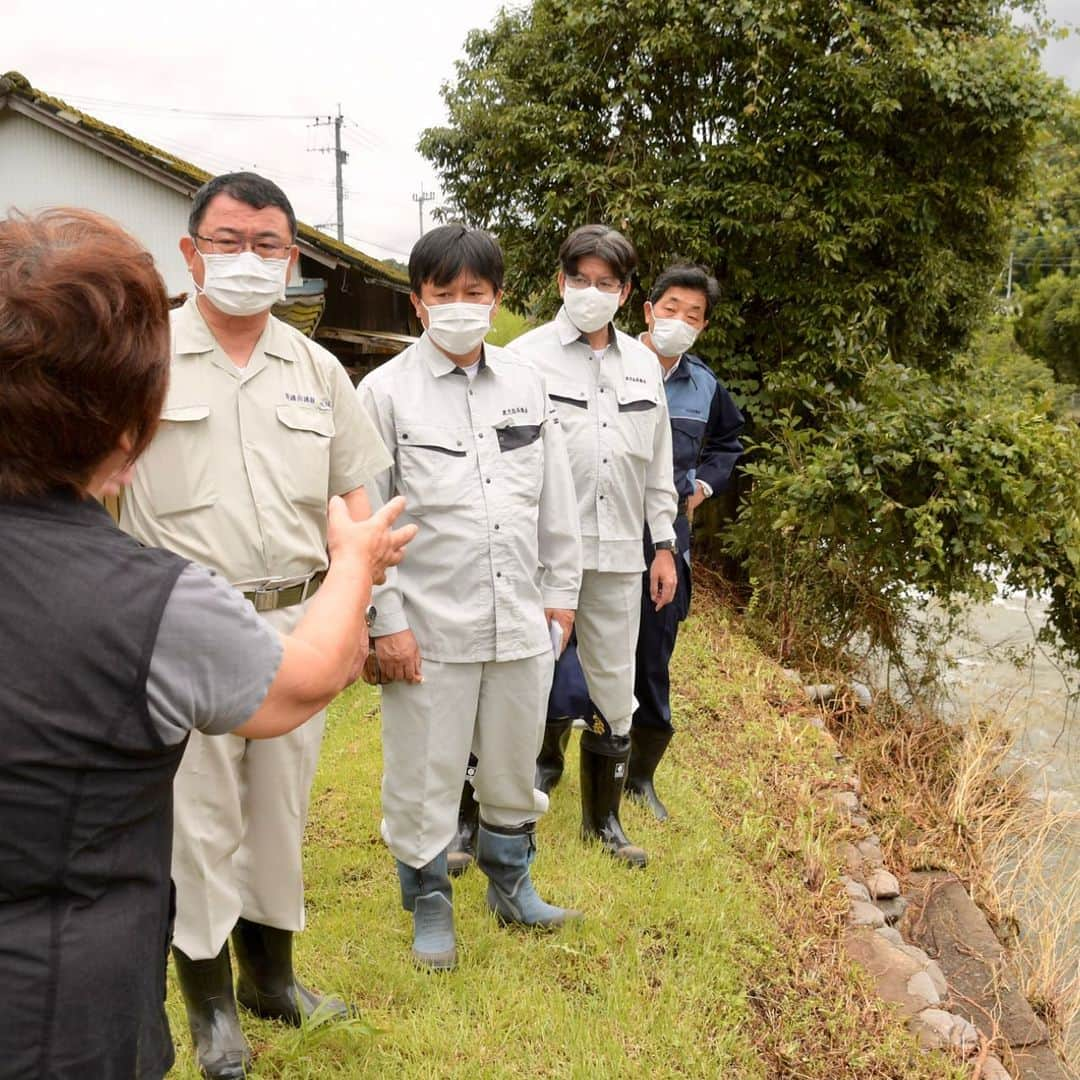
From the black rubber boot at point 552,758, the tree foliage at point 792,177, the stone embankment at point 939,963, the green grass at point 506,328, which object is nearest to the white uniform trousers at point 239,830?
the black rubber boot at point 552,758

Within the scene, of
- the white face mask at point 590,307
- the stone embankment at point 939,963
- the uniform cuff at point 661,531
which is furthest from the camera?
the uniform cuff at point 661,531

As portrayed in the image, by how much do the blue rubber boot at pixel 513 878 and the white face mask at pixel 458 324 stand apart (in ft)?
4.72

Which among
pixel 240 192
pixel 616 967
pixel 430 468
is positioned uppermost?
pixel 240 192

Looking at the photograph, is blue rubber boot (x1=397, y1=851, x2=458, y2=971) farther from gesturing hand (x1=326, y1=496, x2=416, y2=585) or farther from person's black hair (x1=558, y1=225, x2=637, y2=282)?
person's black hair (x1=558, y1=225, x2=637, y2=282)

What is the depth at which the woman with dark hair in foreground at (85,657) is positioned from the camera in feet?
3.87

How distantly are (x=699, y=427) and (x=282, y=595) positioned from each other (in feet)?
8.47

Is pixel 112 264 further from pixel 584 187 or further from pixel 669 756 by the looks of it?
pixel 584 187

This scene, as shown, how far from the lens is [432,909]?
115 inches

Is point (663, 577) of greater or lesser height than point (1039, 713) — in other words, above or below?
above

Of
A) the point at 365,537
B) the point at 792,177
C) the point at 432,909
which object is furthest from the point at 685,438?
the point at 792,177

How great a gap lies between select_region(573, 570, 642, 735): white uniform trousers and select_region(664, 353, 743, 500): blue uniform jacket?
1029 millimetres

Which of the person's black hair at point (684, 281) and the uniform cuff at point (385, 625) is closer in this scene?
the uniform cuff at point (385, 625)

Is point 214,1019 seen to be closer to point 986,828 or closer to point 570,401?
point 570,401

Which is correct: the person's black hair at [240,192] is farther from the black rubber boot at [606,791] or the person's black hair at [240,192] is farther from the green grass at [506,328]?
the green grass at [506,328]
